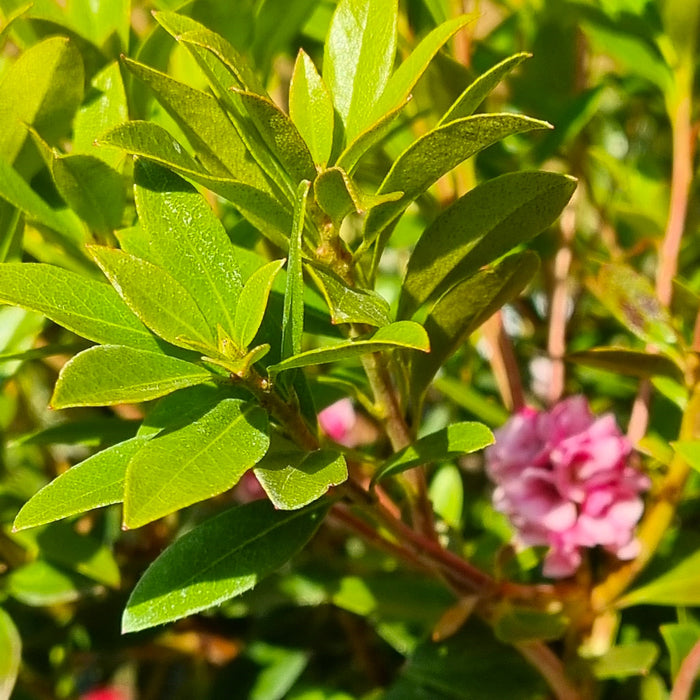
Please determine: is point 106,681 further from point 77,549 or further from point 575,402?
point 575,402

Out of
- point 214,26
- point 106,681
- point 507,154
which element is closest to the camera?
point 214,26

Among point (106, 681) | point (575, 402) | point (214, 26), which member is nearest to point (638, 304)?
point (575, 402)

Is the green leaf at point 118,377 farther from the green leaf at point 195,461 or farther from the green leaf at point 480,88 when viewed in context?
the green leaf at point 480,88

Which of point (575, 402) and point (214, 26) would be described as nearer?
point (214, 26)

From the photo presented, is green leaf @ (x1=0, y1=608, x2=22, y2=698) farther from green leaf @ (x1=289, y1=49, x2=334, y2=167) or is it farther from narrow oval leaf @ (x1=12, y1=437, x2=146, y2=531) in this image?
green leaf @ (x1=289, y1=49, x2=334, y2=167)

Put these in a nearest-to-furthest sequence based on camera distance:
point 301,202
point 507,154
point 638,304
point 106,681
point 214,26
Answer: point 301,202 < point 214,26 < point 638,304 < point 507,154 < point 106,681

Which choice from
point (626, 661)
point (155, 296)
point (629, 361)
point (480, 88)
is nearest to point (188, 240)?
point (155, 296)
